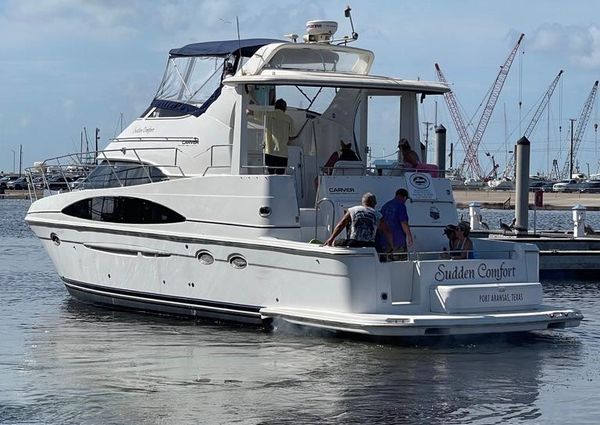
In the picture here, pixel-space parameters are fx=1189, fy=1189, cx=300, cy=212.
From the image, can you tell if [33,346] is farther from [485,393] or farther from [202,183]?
[485,393]

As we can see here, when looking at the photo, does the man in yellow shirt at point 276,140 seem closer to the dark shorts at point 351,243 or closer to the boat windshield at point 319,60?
the boat windshield at point 319,60

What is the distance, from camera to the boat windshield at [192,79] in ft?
60.1

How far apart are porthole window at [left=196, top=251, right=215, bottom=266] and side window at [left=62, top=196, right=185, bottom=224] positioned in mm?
624

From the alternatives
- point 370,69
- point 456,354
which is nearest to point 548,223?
point 370,69

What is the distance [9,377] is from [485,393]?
207 inches

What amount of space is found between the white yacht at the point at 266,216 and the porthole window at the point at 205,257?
2 cm

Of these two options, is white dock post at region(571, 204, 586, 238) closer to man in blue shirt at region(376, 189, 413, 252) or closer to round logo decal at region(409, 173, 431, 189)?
round logo decal at region(409, 173, 431, 189)

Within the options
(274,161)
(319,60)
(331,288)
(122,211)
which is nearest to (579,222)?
(319,60)

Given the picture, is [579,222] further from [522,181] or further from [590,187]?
[590,187]

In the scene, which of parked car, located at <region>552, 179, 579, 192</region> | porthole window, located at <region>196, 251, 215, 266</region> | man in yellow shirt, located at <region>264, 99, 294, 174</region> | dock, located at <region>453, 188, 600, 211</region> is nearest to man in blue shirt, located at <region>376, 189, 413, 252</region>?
man in yellow shirt, located at <region>264, 99, 294, 174</region>

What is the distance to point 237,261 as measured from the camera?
16.1m

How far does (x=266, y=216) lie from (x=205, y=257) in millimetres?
1159

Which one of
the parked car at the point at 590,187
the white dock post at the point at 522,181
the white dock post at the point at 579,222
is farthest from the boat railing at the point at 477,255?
the parked car at the point at 590,187

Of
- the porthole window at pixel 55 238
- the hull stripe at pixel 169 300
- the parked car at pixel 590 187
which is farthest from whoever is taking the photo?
the parked car at pixel 590 187
